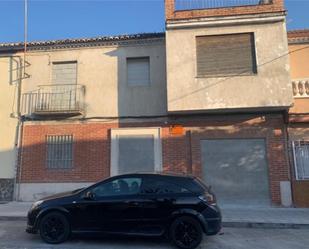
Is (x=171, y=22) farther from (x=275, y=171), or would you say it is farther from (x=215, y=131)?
(x=275, y=171)

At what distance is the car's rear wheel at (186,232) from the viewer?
764 cm

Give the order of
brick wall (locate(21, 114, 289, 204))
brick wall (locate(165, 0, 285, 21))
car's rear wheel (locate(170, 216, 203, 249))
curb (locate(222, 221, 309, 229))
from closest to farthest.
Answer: car's rear wheel (locate(170, 216, 203, 249))
curb (locate(222, 221, 309, 229))
brick wall (locate(165, 0, 285, 21))
brick wall (locate(21, 114, 289, 204))

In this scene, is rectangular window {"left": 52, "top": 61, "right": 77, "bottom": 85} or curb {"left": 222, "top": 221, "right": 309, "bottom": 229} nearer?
curb {"left": 222, "top": 221, "right": 309, "bottom": 229}

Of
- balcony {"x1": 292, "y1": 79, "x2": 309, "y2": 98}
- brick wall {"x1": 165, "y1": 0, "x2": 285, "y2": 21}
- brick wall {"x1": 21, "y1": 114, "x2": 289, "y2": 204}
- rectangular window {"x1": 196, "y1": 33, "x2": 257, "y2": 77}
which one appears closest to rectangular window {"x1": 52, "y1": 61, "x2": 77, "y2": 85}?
brick wall {"x1": 21, "y1": 114, "x2": 289, "y2": 204}

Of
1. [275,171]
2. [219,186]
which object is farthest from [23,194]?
[275,171]

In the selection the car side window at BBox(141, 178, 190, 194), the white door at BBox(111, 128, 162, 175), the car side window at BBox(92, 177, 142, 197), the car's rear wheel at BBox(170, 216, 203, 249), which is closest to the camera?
the car's rear wheel at BBox(170, 216, 203, 249)

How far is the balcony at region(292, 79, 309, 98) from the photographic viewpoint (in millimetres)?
13438

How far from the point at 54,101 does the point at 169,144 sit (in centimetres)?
476

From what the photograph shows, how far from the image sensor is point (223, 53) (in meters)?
13.2

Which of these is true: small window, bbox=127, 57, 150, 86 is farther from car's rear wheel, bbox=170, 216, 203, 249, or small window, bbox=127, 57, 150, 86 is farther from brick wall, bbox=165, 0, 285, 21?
car's rear wheel, bbox=170, 216, 203, 249

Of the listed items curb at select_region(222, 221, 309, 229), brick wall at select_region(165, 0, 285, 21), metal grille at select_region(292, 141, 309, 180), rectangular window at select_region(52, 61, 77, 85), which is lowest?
curb at select_region(222, 221, 309, 229)

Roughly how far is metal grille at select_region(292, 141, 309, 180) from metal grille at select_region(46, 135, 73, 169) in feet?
27.0

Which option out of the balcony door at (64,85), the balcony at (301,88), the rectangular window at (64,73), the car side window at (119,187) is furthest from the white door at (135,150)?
the car side window at (119,187)

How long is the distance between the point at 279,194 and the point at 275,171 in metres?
0.81
